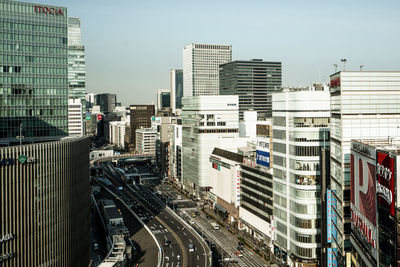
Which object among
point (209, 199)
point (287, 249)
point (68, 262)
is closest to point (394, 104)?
point (287, 249)

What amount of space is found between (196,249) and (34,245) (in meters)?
57.3

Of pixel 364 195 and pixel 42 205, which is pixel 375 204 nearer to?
pixel 364 195

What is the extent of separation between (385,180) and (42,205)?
195 feet

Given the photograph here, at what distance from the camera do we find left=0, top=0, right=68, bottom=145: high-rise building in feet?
363

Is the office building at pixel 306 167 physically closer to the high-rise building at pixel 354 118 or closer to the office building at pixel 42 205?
the high-rise building at pixel 354 118

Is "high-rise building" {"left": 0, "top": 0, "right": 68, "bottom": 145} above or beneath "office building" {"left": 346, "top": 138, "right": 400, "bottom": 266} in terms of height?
above

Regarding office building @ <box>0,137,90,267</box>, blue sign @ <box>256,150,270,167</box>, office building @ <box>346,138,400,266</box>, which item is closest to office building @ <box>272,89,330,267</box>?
blue sign @ <box>256,150,270,167</box>

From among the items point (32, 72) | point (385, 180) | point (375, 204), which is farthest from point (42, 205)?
point (385, 180)

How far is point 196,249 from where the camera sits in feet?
423

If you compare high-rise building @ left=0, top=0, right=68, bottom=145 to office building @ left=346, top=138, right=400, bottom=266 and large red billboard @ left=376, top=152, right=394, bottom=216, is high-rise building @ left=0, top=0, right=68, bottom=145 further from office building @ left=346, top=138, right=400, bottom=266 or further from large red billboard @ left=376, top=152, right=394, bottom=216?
large red billboard @ left=376, top=152, right=394, bottom=216

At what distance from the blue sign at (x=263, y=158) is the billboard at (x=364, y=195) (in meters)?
52.0

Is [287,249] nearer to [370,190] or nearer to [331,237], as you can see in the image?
[331,237]

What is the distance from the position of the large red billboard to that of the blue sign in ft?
222

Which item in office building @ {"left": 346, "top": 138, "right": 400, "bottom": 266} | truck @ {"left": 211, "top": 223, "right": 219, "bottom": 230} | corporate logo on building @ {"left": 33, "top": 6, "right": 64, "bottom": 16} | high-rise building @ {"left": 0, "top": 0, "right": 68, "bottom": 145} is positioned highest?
corporate logo on building @ {"left": 33, "top": 6, "right": 64, "bottom": 16}
